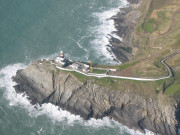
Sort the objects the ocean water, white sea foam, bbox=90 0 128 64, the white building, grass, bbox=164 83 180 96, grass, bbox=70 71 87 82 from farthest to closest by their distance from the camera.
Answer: white sea foam, bbox=90 0 128 64
the white building
grass, bbox=70 71 87 82
grass, bbox=164 83 180 96
the ocean water

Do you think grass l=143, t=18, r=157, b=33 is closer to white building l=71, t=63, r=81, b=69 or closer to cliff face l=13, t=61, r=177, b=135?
white building l=71, t=63, r=81, b=69

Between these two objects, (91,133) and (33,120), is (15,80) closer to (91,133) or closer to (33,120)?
(33,120)

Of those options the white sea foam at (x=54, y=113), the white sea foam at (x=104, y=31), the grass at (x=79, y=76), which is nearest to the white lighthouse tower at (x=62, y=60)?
the grass at (x=79, y=76)

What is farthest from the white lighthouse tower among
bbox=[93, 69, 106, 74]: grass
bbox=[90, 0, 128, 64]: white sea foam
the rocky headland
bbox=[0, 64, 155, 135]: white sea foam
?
the rocky headland

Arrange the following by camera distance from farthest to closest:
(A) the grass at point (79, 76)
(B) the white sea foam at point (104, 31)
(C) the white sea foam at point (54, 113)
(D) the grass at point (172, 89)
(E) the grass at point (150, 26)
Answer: (E) the grass at point (150, 26)
(B) the white sea foam at point (104, 31)
(A) the grass at point (79, 76)
(D) the grass at point (172, 89)
(C) the white sea foam at point (54, 113)

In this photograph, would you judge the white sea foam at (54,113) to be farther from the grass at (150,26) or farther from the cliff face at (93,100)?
the grass at (150,26)

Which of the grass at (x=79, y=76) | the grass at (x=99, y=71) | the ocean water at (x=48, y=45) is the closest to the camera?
the ocean water at (x=48, y=45)
